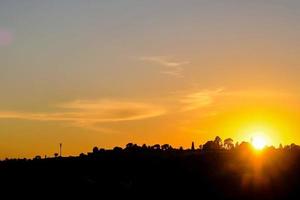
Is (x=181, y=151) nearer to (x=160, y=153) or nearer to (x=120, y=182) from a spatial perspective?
(x=160, y=153)

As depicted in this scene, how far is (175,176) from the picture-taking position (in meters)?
107

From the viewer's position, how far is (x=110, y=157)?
126m

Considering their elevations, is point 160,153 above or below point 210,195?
above

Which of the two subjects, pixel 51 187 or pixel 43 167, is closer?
pixel 51 187

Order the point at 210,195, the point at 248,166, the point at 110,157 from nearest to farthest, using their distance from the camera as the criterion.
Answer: the point at 210,195 → the point at 248,166 → the point at 110,157

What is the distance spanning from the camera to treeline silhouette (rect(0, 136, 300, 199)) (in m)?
102

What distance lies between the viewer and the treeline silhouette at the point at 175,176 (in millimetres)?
102125

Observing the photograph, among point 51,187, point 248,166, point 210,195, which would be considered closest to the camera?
point 210,195

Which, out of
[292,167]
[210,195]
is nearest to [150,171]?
[210,195]

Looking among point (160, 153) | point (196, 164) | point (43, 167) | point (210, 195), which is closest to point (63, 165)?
point (43, 167)

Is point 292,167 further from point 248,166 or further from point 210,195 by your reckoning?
point 210,195

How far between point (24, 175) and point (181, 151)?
28.1 metres

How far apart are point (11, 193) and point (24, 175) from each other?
24.5ft

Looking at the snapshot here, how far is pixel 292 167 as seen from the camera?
10619cm
